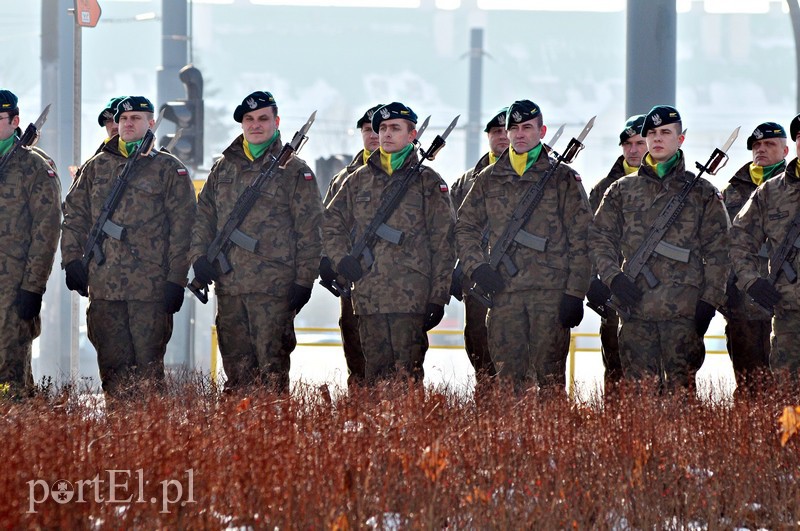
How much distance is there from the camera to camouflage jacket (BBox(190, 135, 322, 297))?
31.4ft

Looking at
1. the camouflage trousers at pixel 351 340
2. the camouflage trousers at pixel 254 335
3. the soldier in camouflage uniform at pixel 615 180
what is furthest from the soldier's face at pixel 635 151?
the camouflage trousers at pixel 254 335

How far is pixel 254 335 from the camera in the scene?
9.64 m

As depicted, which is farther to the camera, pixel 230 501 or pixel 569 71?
pixel 569 71

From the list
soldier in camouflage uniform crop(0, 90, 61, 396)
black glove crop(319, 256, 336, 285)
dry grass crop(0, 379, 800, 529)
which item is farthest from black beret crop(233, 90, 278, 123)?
dry grass crop(0, 379, 800, 529)

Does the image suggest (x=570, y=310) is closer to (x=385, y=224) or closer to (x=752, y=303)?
(x=385, y=224)

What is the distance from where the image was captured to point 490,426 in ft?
23.4

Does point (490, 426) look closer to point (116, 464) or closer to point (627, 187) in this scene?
point (116, 464)

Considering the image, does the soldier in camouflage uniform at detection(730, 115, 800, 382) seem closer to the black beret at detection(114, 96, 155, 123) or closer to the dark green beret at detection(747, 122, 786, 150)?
the dark green beret at detection(747, 122, 786, 150)

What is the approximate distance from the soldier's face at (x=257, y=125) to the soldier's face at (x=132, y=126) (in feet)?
2.42

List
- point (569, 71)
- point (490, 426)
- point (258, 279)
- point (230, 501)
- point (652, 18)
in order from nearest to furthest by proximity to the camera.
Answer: point (230, 501)
point (490, 426)
point (258, 279)
point (652, 18)
point (569, 71)

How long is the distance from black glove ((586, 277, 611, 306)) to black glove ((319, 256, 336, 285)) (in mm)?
1760


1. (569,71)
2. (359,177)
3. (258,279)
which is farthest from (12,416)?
(569,71)

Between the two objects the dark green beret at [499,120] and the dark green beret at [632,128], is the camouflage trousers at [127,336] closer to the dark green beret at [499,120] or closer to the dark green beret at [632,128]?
the dark green beret at [499,120]

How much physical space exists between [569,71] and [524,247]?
306 ft
